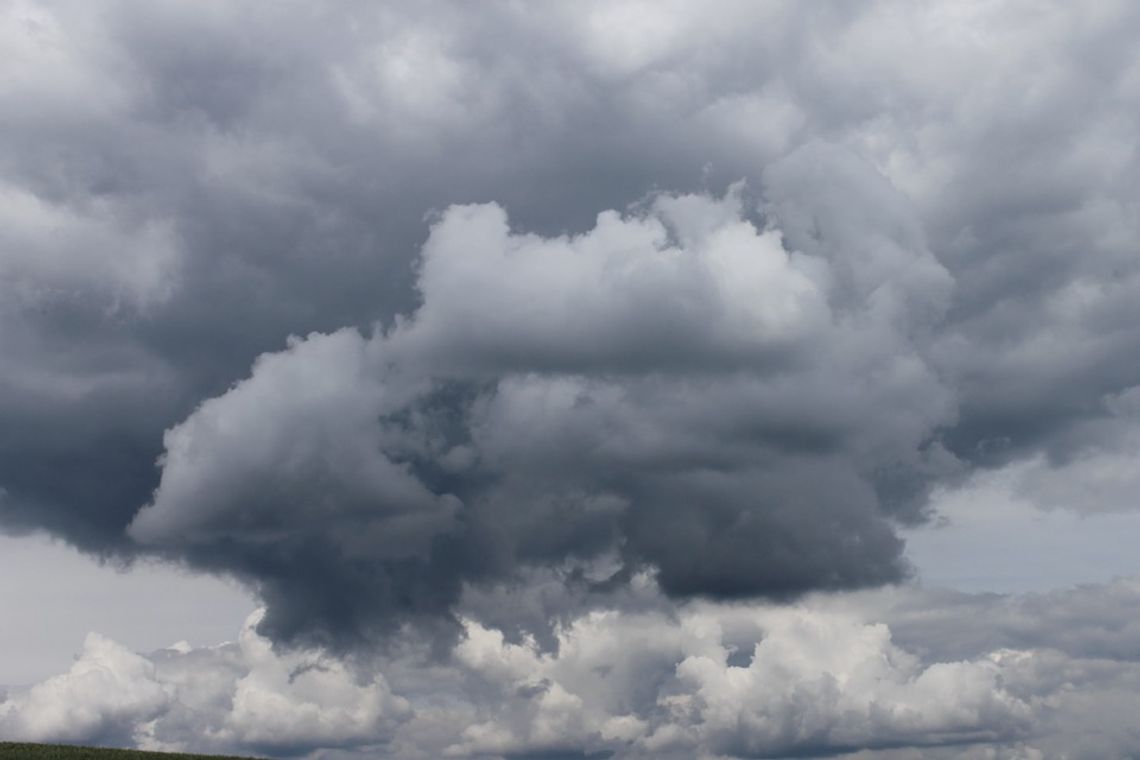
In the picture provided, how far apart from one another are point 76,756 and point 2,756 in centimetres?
992

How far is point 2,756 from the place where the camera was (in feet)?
633

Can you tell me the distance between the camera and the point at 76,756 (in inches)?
7869
